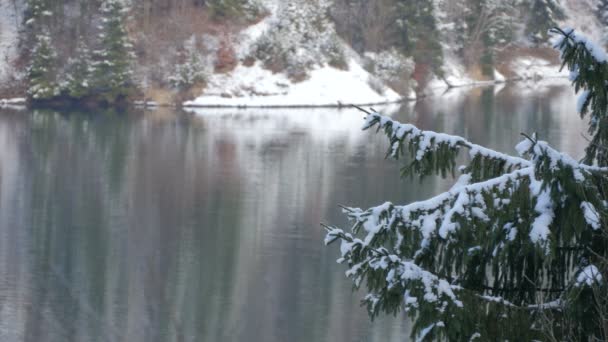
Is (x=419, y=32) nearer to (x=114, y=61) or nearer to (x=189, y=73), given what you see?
(x=189, y=73)

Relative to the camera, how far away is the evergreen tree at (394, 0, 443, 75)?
50594mm

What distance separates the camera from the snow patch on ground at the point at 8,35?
1758 inches

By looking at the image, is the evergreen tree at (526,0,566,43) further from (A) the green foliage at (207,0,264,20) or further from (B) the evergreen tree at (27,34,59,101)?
(B) the evergreen tree at (27,34,59,101)

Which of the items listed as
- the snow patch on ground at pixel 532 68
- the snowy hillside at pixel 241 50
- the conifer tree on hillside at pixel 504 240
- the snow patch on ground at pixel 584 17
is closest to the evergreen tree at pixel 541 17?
the snow patch on ground at pixel 532 68

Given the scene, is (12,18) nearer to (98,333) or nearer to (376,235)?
(98,333)

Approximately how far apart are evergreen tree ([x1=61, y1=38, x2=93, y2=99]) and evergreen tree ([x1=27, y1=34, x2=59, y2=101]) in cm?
57

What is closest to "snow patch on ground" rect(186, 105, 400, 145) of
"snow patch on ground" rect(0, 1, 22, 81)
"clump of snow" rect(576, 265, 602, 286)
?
"snow patch on ground" rect(0, 1, 22, 81)

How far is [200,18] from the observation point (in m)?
47.8

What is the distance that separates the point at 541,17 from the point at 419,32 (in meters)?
11.8

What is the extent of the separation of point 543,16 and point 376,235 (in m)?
56.2

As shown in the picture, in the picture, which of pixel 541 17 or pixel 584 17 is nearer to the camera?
pixel 541 17

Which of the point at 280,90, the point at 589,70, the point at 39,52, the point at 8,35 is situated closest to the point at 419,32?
the point at 280,90

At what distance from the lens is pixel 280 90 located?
148ft

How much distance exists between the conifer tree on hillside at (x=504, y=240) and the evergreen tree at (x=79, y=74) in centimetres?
3881
